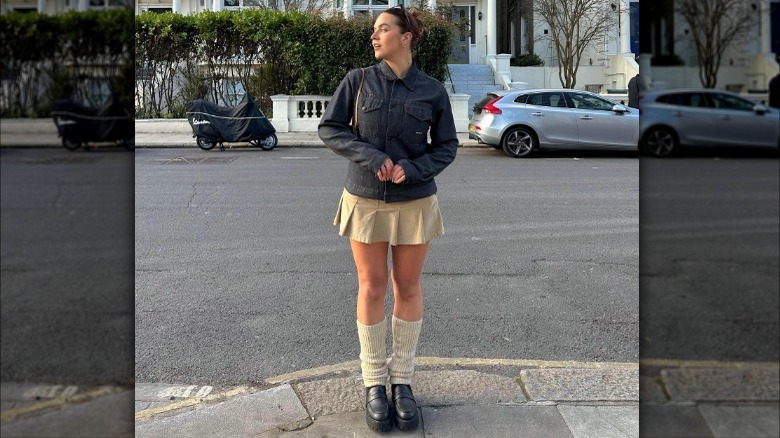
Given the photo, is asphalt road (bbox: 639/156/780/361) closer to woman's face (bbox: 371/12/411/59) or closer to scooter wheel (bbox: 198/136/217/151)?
woman's face (bbox: 371/12/411/59)

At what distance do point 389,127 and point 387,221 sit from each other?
15.9 inches

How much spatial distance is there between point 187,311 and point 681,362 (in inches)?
178

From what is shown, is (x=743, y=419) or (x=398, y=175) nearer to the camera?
(x=743, y=419)

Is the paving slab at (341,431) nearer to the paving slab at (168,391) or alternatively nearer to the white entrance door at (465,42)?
the paving slab at (168,391)

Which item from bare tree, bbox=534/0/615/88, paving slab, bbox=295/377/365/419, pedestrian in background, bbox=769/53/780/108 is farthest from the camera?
bare tree, bbox=534/0/615/88

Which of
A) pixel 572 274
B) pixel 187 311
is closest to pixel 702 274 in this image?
pixel 187 311

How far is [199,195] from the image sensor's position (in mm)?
11461

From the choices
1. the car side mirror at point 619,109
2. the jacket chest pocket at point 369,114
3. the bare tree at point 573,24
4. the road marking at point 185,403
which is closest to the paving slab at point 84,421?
the jacket chest pocket at point 369,114

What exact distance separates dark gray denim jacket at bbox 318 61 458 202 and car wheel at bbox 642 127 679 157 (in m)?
1.58

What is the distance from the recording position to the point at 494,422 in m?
3.60

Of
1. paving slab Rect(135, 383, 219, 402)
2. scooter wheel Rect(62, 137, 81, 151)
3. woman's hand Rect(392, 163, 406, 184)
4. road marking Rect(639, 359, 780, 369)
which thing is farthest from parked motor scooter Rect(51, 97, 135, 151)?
paving slab Rect(135, 383, 219, 402)

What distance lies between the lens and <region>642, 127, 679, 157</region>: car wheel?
65.7 inches

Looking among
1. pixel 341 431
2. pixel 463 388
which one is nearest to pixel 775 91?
pixel 341 431

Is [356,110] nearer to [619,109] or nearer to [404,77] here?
[404,77]
